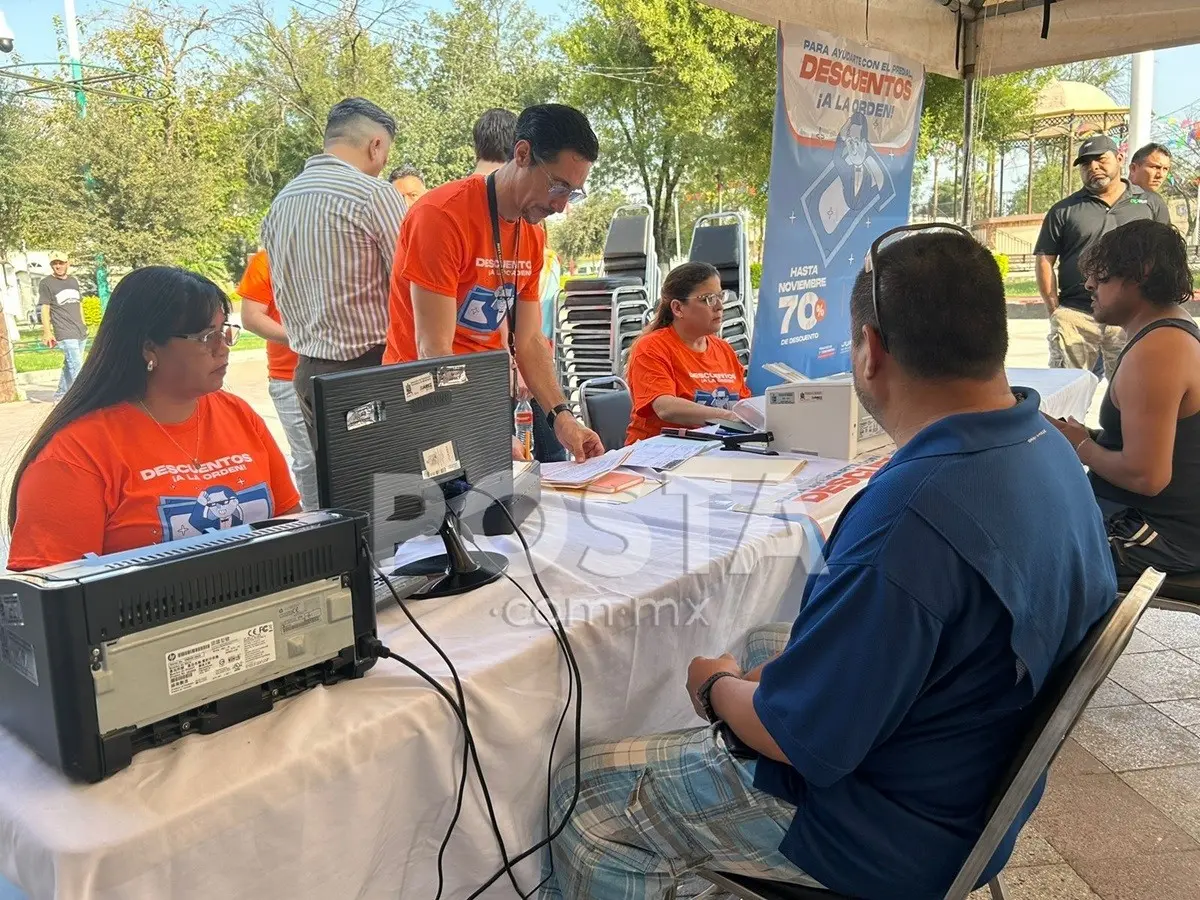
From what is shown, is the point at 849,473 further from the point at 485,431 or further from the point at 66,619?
the point at 66,619

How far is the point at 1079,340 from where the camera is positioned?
14.2ft

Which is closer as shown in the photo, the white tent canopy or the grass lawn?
the white tent canopy

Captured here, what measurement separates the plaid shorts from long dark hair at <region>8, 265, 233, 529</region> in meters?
0.93

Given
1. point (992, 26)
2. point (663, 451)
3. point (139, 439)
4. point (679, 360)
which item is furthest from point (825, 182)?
point (139, 439)

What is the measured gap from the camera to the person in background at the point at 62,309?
3.65 m

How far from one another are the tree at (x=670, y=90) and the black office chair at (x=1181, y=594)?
1006cm

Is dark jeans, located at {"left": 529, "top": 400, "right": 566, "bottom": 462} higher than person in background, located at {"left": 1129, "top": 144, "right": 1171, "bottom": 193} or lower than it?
lower

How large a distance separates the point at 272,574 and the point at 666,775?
553mm

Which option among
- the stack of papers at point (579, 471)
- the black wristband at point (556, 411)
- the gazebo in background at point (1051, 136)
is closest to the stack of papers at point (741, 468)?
the stack of papers at point (579, 471)

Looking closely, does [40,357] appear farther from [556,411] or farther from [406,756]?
[406,756]

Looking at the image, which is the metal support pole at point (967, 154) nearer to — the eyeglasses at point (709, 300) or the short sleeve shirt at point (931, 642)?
the eyeglasses at point (709, 300)

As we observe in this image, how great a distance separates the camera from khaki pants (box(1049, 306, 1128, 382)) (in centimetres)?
420

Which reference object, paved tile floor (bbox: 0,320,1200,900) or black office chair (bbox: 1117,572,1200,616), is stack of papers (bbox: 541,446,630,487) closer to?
paved tile floor (bbox: 0,320,1200,900)

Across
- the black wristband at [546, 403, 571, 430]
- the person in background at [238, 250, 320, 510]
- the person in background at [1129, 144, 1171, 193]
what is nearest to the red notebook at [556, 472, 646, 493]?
the black wristband at [546, 403, 571, 430]
